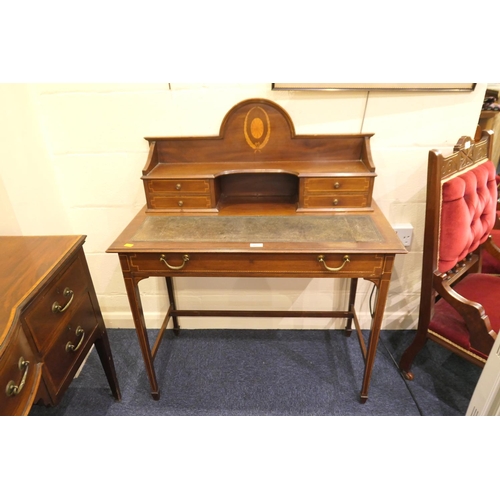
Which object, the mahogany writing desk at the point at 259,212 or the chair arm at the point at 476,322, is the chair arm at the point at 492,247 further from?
the mahogany writing desk at the point at 259,212

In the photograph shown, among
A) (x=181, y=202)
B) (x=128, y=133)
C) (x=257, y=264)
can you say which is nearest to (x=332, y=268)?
(x=257, y=264)

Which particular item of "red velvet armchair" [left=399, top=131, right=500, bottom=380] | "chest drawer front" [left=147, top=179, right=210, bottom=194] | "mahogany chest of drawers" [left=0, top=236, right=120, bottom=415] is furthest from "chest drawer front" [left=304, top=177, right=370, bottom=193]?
"mahogany chest of drawers" [left=0, top=236, right=120, bottom=415]

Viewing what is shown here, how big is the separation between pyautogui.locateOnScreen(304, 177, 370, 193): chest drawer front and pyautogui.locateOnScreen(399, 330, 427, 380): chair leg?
0.72 meters

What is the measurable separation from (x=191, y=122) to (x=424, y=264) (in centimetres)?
115

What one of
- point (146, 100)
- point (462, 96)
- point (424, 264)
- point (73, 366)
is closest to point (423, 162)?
point (462, 96)

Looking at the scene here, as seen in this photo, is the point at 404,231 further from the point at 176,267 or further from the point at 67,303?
the point at 67,303

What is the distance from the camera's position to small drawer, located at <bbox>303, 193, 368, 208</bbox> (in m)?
1.24

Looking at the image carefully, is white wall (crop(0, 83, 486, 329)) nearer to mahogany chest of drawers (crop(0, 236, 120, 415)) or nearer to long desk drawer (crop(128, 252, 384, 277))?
mahogany chest of drawers (crop(0, 236, 120, 415))

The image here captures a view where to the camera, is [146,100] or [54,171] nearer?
[146,100]

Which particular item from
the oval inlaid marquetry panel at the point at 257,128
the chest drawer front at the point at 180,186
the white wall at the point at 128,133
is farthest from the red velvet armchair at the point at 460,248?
the chest drawer front at the point at 180,186

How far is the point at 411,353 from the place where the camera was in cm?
151

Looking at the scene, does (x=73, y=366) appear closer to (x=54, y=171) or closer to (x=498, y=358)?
(x=54, y=171)

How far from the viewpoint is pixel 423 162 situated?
4.67 feet

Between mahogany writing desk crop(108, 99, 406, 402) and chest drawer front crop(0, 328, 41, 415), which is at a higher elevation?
mahogany writing desk crop(108, 99, 406, 402)
